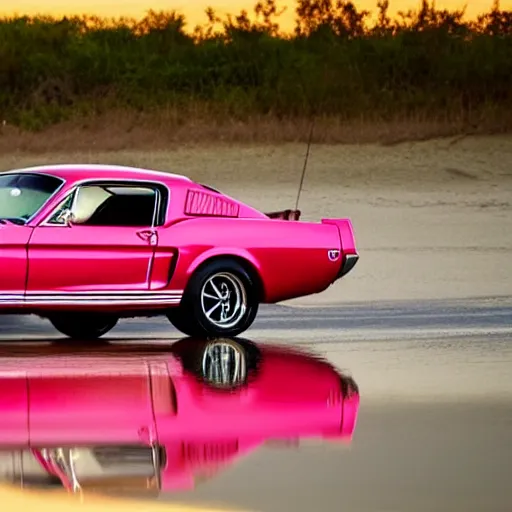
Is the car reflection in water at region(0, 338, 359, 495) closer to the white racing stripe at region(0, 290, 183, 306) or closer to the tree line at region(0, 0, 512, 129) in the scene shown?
the white racing stripe at region(0, 290, 183, 306)

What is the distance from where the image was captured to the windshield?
52.0 feet

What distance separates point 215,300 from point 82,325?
1.13 metres

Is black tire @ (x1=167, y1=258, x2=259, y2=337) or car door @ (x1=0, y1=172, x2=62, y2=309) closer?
car door @ (x1=0, y1=172, x2=62, y2=309)

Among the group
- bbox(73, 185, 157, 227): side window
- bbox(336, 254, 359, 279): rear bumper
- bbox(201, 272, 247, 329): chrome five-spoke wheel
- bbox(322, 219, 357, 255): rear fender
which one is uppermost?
bbox(73, 185, 157, 227): side window

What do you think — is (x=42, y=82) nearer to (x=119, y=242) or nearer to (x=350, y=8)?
(x=350, y=8)

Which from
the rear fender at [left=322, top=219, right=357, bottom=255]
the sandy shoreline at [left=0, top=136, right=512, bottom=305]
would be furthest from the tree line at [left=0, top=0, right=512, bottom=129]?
the rear fender at [left=322, top=219, right=357, bottom=255]

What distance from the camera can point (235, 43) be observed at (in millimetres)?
48156

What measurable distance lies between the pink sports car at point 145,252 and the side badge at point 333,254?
0.03 feet

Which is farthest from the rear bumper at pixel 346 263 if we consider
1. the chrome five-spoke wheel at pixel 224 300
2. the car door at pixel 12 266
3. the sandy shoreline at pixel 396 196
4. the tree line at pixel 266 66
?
the tree line at pixel 266 66

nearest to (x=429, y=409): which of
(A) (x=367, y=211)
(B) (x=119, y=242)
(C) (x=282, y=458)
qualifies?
(C) (x=282, y=458)

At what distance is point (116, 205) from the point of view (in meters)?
16.3

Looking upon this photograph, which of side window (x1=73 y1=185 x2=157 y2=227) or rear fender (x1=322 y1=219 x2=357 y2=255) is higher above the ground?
side window (x1=73 y1=185 x2=157 y2=227)

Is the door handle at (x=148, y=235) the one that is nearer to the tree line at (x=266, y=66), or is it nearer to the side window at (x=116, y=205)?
the side window at (x=116, y=205)

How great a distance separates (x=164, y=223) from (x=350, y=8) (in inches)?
1335
